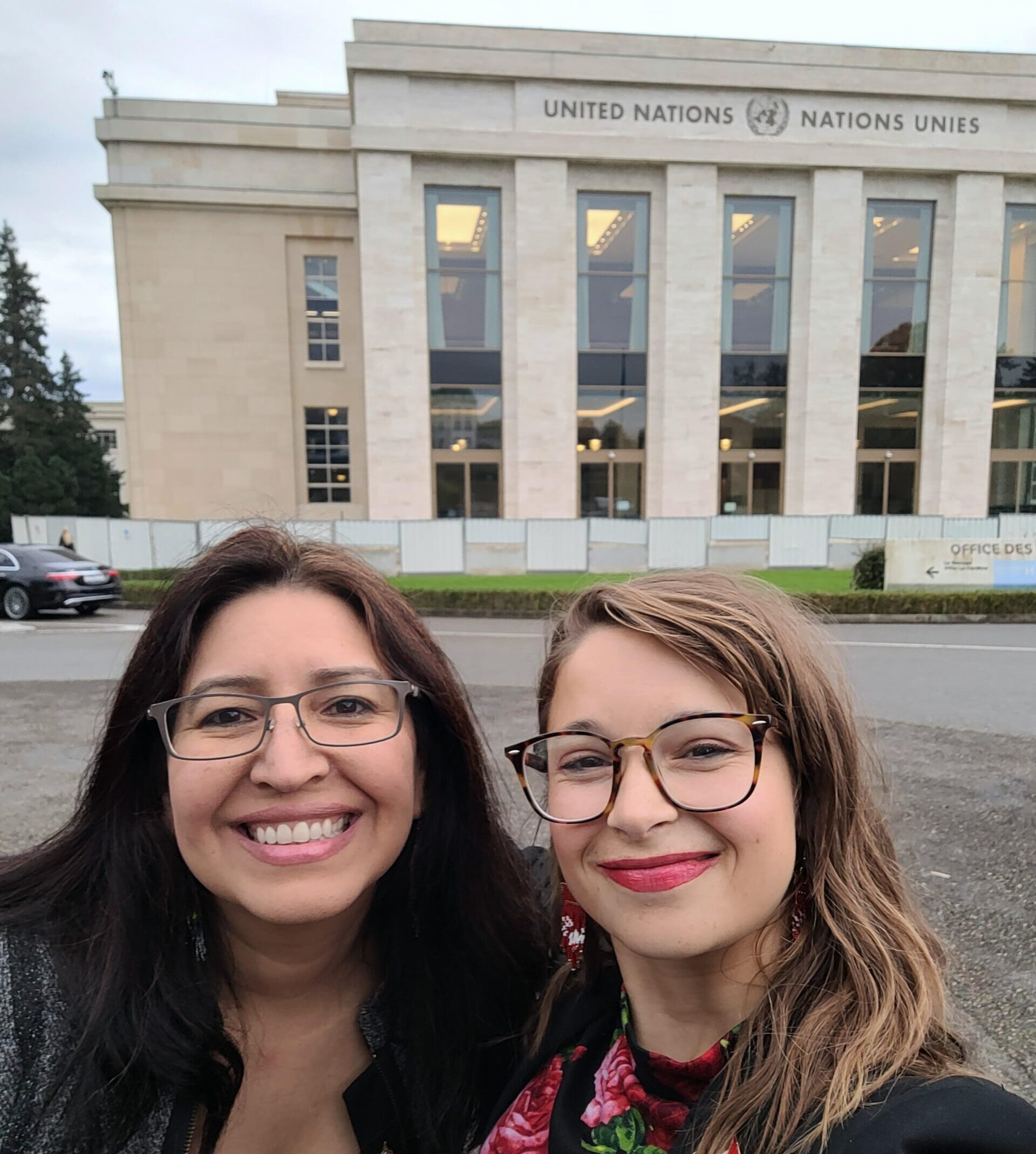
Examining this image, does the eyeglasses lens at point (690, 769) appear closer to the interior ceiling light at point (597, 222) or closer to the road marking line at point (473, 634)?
the road marking line at point (473, 634)

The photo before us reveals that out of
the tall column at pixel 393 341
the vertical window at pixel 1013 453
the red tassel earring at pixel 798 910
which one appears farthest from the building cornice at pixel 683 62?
the red tassel earring at pixel 798 910

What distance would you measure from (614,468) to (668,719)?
24.8 metres

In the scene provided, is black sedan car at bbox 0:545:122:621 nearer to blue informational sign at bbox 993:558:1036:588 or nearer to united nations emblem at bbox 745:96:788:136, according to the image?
blue informational sign at bbox 993:558:1036:588

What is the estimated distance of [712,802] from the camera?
3.94 ft

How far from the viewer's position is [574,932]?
5.41 ft

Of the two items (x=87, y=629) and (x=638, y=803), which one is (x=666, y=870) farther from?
(x=87, y=629)

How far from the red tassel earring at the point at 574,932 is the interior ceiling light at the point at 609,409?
963 inches

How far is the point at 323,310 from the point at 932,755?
87.8 ft

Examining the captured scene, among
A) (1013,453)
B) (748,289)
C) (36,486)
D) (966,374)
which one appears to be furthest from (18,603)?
(1013,453)

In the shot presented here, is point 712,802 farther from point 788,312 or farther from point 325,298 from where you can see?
point 325,298

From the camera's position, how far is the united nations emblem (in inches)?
942

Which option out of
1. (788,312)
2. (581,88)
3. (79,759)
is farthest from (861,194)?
(79,759)

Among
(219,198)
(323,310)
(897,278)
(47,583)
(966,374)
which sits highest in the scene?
(219,198)

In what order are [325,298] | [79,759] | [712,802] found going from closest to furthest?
[712,802]
[79,759]
[325,298]
